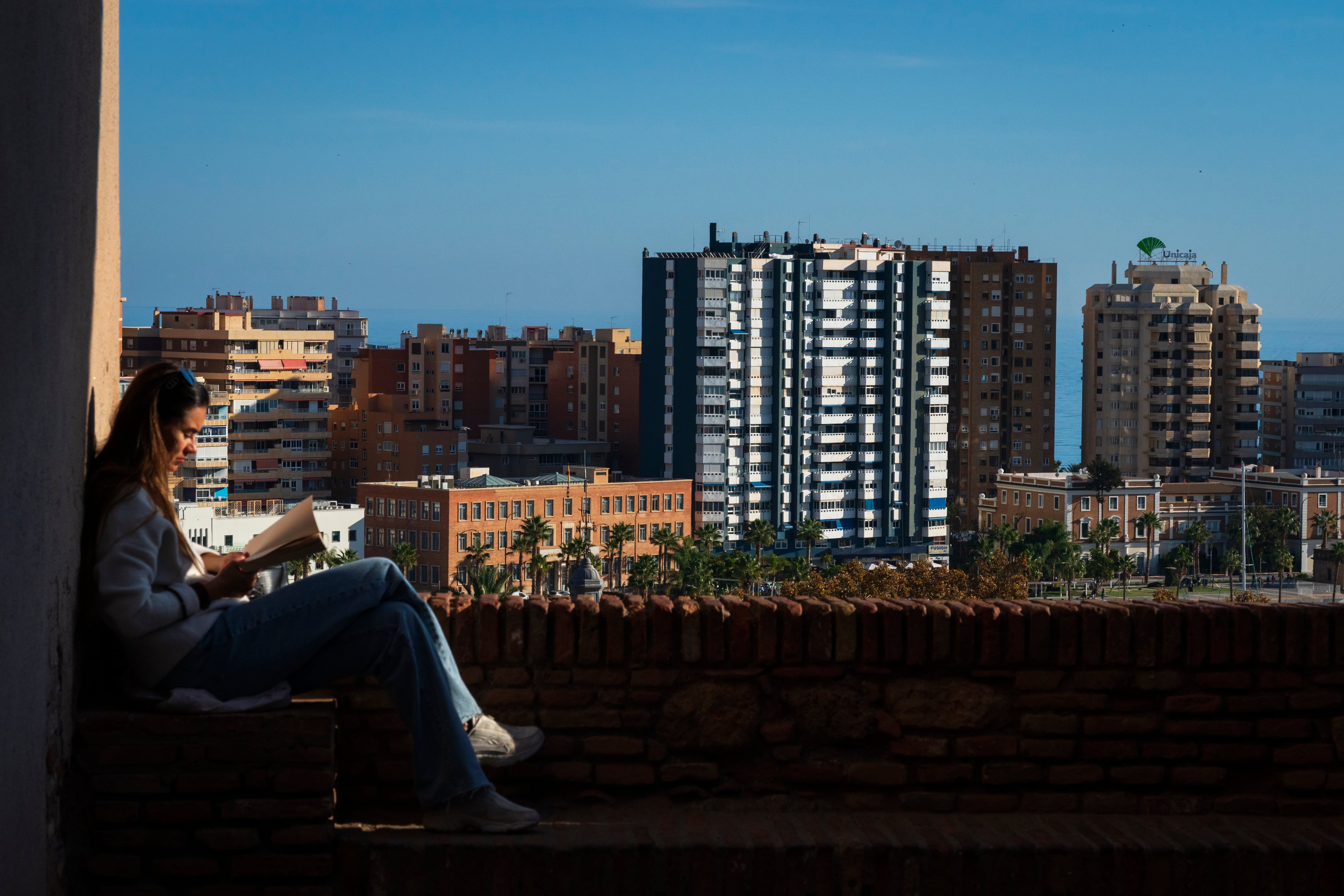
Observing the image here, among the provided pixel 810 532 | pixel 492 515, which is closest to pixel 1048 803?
pixel 492 515

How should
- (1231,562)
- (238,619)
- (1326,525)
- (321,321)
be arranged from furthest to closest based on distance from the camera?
(321,321) < (1326,525) < (1231,562) < (238,619)

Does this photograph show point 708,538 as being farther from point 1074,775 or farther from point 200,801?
point 200,801

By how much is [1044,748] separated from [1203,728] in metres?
0.42

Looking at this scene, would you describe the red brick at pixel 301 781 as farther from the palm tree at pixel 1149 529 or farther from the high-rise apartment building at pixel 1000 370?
the high-rise apartment building at pixel 1000 370

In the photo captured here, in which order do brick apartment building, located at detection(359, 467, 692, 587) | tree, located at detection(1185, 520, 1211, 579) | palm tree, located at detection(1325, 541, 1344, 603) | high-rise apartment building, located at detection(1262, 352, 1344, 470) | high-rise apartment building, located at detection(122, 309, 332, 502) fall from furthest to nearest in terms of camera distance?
high-rise apartment building, located at detection(1262, 352, 1344, 470), high-rise apartment building, located at detection(122, 309, 332, 502), tree, located at detection(1185, 520, 1211, 579), brick apartment building, located at detection(359, 467, 692, 587), palm tree, located at detection(1325, 541, 1344, 603)

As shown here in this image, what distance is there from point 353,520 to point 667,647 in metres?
→ 65.9

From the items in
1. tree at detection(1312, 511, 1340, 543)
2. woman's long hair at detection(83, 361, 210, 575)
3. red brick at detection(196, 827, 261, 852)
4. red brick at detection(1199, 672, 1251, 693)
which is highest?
woman's long hair at detection(83, 361, 210, 575)

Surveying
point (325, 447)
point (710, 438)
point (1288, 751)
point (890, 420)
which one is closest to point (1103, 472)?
point (890, 420)

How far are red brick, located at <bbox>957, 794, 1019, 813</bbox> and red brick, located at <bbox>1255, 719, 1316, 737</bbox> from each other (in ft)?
2.16

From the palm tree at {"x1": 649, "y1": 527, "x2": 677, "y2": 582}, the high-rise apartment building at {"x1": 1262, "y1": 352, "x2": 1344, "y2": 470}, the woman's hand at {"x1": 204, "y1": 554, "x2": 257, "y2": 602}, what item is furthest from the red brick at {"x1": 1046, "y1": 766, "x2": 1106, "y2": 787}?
the high-rise apartment building at {"x1": 1262, "y1": 352, "x2": 1344, "y2": 470}

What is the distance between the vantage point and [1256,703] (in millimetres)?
3973

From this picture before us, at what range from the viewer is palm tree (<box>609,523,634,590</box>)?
6819 cm

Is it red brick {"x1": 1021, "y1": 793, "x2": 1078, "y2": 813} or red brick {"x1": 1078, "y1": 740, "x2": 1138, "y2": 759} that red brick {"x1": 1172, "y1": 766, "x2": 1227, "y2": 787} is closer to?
red brick {"x1": 1078, "y1": 740, "x2": 1138, "y2": 759}

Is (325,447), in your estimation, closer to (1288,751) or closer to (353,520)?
(353,520)
